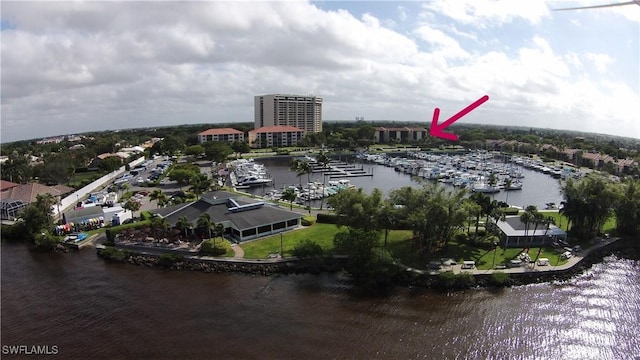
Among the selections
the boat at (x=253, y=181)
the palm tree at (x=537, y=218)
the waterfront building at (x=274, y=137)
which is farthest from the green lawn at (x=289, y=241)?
the waterfront building at (x=274, y=137)

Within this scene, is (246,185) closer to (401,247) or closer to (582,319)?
(401,247)

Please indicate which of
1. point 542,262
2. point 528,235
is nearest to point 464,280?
point 542,262

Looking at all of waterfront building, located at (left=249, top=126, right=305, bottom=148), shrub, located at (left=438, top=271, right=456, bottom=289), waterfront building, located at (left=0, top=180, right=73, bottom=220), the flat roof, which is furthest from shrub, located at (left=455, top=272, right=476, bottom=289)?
waterfront building, located at (left=249, top=126, right=305, bottom=148)

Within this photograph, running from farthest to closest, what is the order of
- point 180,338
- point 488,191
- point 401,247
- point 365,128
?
point 365,128
point 488,191
point 401,247
point 180,338

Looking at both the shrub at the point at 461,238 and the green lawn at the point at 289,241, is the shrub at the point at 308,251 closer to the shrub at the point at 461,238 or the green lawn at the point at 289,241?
the green lawn at the point at 289,241

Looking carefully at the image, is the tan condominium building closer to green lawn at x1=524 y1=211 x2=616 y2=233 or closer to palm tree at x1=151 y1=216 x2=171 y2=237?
green lawn at x1=524 y1=211 x2=616 y2=233

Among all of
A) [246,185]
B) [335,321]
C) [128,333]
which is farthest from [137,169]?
[335,321]
